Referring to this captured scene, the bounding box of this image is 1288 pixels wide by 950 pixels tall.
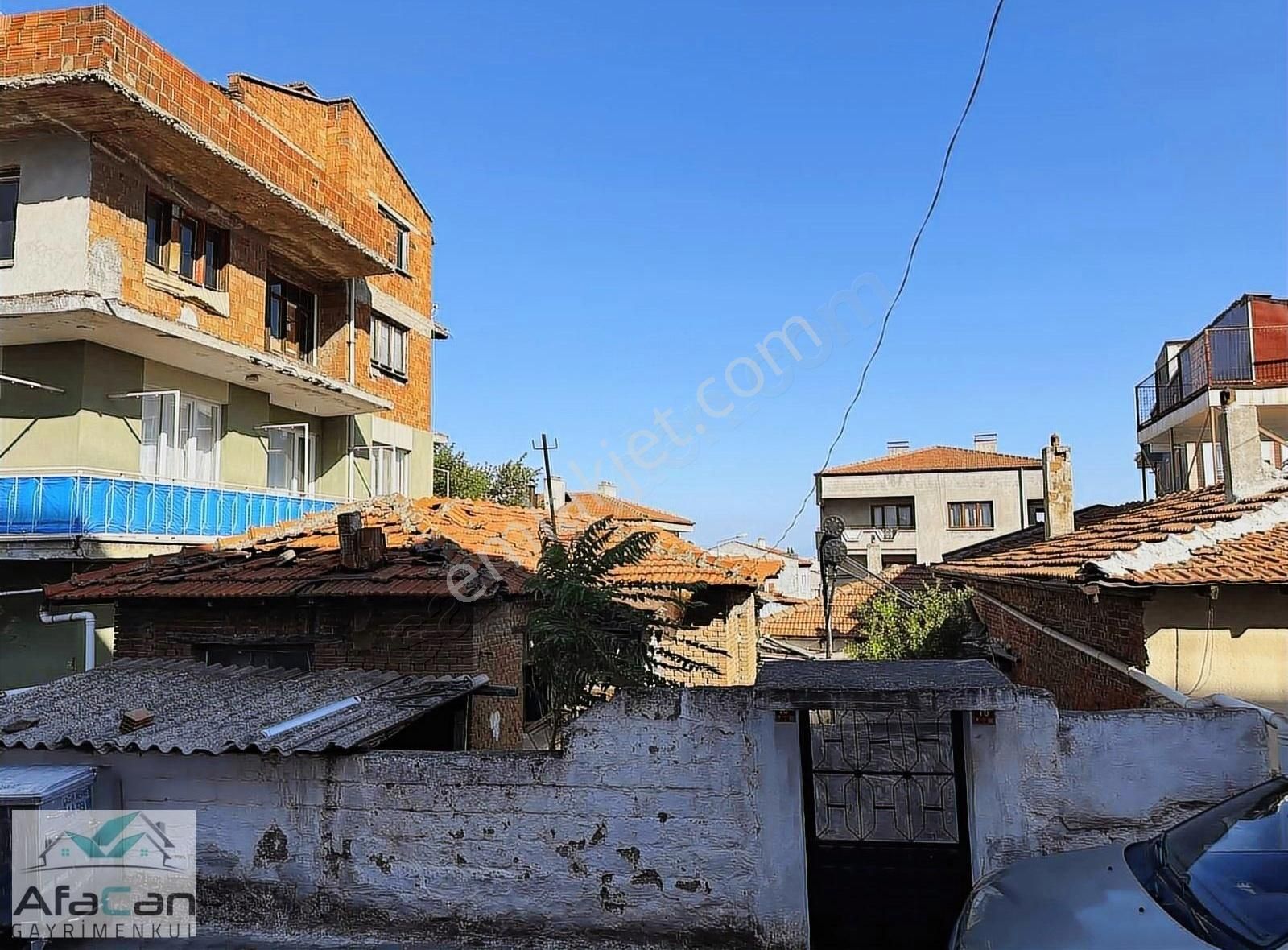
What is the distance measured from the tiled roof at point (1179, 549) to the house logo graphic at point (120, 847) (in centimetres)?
804

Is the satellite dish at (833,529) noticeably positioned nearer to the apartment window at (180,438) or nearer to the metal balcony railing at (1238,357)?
the metal balcony railing at (1238,357)

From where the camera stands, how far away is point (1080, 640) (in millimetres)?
9273

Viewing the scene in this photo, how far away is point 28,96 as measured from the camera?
12.0 metres

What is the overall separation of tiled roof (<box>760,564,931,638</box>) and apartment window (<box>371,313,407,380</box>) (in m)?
12.3

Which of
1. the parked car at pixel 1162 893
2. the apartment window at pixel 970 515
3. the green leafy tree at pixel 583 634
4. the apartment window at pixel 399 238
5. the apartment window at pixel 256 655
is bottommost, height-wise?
the parked car at pixel 1162 893

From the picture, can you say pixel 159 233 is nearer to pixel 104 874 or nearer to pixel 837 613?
pixel 104 874

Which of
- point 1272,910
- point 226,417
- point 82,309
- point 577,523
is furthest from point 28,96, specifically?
point 1272,910

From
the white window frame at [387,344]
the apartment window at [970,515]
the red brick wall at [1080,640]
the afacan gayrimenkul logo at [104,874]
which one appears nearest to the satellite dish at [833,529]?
the red brick wall at [1080,640]

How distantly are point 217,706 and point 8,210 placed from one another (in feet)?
37.1

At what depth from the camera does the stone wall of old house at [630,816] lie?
16.6 feet

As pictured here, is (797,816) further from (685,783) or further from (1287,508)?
(1287,508)

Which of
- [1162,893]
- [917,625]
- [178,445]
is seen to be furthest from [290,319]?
[1162,893]

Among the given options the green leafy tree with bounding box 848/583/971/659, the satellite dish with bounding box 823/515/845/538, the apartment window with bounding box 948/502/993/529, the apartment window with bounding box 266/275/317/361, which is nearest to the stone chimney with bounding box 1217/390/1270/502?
the satellite dish with bounding box 823/515/845/538

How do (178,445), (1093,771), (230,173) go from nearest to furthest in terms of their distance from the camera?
(1093,771) < (230,173) < (178,445)
